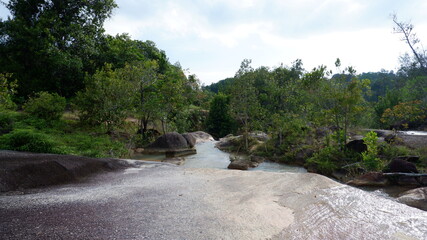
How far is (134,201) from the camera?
634 cm

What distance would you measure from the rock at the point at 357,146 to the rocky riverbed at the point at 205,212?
636 cm

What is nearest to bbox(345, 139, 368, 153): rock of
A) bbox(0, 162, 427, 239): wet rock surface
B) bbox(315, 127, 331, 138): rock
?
bbox(315, 127, 331, 138): rock

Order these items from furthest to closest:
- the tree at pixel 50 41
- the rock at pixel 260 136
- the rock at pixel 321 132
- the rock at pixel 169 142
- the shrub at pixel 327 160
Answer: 1. the rock at pixel 260 136
2. the tree at pixel 50 41
3. the rock at pixel 169 142
4. the rock at pixel 321 132
5. the shrub at pixel 327 160

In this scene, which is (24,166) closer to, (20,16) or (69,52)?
(69,52)

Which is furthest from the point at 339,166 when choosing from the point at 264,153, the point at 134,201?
the point at 134,201

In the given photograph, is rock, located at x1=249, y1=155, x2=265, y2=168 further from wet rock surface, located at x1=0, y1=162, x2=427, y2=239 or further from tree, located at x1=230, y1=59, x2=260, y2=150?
wet rock surface, located at x1=0, y1=162, x2=427, y2=239

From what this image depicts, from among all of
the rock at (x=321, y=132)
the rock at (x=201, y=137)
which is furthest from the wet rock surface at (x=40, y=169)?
the rock at (x=201, y=137)

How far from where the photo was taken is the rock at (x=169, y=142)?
66.9 feet

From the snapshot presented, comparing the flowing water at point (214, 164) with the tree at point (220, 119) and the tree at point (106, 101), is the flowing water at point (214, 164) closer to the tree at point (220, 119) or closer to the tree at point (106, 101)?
the tree at point (106, 101)

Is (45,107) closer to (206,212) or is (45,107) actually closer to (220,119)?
(206,212)

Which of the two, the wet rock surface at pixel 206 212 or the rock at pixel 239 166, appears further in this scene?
the rock at pixel 239 166

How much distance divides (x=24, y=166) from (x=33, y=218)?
3.97m

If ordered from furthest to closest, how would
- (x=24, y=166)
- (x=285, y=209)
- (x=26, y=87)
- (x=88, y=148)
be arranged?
(x=26, y=87) < (x=88, y=148) < (x=24, y=166) < (x=285, y=209)

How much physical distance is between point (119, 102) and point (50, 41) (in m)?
9.82
